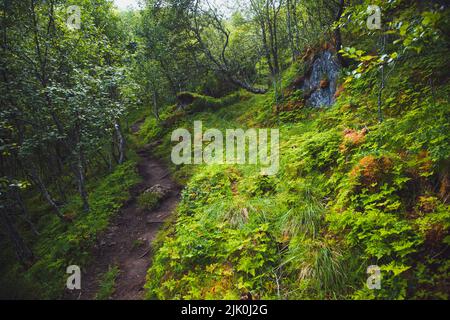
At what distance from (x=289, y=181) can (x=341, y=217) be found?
6.40ft

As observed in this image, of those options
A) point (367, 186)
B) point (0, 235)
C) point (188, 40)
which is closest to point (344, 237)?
point (367, 186)

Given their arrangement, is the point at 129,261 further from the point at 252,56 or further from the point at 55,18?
the point at 252,56

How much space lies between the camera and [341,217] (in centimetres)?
439

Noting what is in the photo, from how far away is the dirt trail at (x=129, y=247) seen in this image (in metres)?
6.31
